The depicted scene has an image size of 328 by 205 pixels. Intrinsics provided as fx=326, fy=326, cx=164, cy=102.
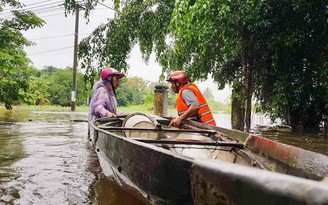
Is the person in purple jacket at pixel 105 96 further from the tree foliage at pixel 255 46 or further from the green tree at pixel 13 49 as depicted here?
the green tree at pixel 13 49

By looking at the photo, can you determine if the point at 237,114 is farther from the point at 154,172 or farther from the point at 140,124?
the point at 154,172

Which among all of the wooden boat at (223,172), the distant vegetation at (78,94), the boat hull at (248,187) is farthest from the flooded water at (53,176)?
the distant vegetation at (78,94)

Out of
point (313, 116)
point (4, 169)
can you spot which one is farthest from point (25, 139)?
point (313, 116)

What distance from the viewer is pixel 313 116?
44.4 ft

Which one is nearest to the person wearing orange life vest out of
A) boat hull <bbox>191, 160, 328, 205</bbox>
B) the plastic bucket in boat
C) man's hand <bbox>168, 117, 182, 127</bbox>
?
man's hand <bbox>168, 117, 182, 127</bbox>

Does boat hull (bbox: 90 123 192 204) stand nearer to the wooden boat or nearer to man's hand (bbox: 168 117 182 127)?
the wooden boat

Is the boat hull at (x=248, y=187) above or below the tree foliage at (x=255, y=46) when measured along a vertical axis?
below

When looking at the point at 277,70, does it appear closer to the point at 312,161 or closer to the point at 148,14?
the point at 148,14

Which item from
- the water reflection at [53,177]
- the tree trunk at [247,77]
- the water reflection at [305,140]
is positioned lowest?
the water reflection at [53,177]

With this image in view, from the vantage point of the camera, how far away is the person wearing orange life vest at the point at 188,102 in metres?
5.53

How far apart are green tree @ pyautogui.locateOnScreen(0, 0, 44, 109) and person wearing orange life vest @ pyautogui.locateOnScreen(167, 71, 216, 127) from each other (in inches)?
336

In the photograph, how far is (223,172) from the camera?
51.9 inches

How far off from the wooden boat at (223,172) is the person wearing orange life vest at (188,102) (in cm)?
74

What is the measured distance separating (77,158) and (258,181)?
5.67m
